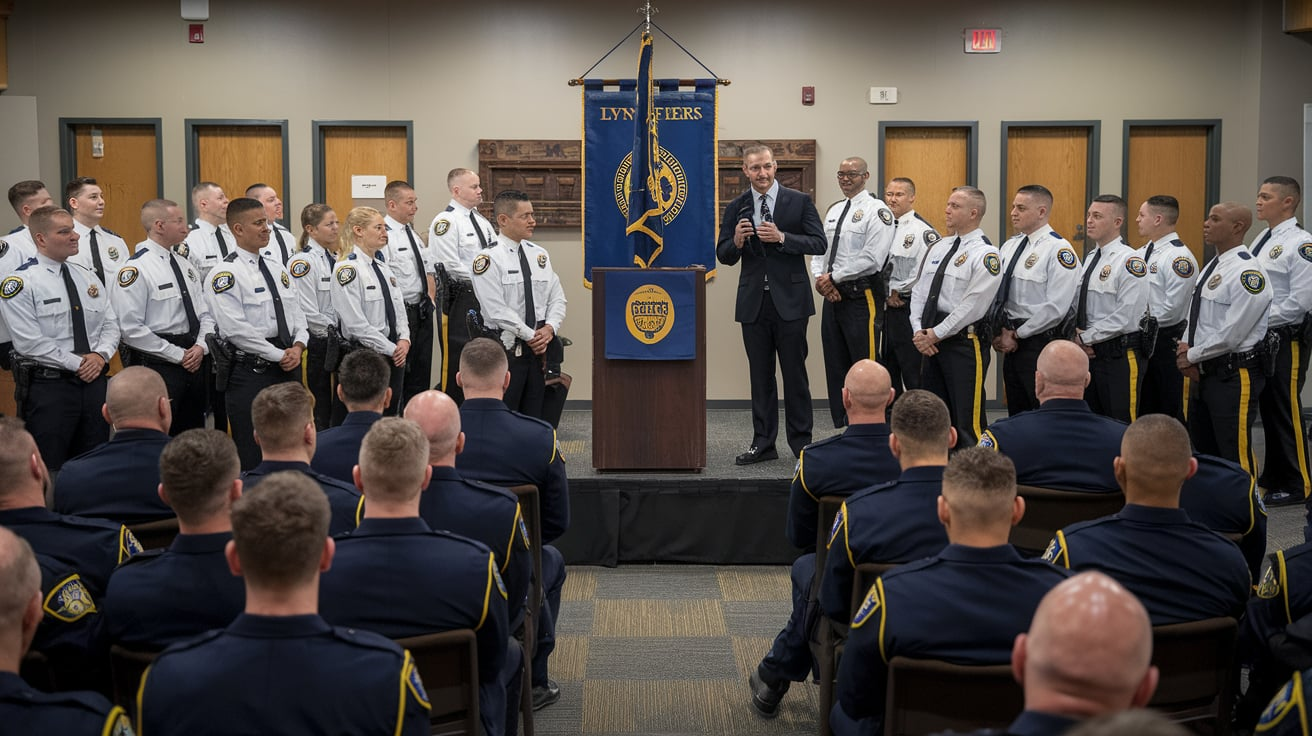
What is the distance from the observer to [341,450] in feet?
13.4

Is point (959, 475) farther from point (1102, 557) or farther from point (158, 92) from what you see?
point (158, 92)

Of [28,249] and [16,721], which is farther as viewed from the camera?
[28,249]

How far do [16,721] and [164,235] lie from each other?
4.87 meters

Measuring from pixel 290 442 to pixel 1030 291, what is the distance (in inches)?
171

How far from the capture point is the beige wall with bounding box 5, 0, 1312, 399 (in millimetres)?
9086

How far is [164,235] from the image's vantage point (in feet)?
20.8

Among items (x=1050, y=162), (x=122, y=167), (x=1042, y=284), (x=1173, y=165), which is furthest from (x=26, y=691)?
(x=1173, y=165)

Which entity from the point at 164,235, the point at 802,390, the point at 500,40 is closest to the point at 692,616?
the point at 802,390

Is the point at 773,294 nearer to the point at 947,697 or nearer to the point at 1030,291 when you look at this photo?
the point at 1030,291

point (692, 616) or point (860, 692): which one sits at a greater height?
point (860, 692)

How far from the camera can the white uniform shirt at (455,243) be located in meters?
7.75

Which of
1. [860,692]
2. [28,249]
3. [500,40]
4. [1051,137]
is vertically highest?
[500,40]

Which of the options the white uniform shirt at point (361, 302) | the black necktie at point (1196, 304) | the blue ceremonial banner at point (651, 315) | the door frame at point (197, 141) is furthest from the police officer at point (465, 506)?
the door frame at point (197, 141)

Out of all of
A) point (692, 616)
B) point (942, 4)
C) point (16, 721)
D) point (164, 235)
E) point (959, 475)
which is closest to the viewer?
point (16, 721)
